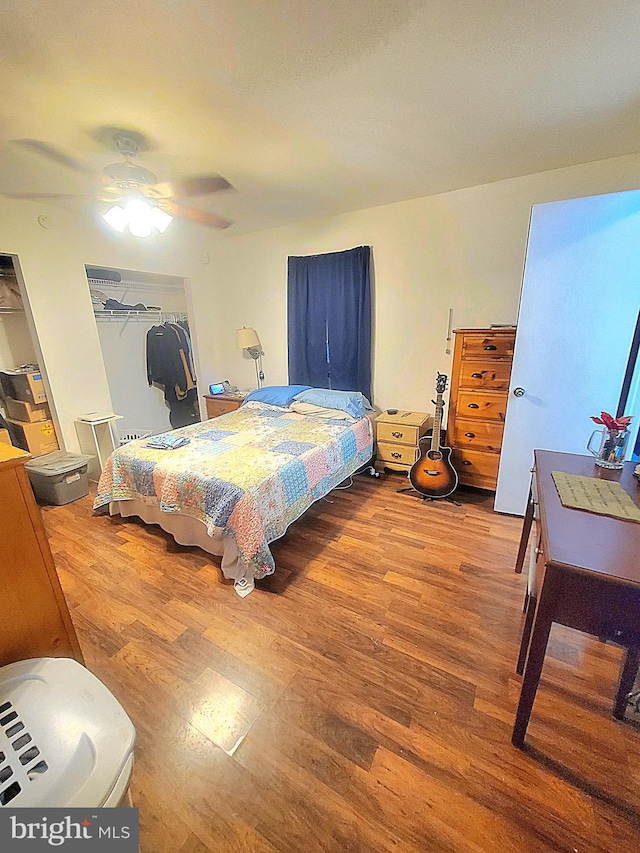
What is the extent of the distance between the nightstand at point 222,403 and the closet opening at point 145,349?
495 mm

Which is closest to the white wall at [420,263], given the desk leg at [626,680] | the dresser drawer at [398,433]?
the dresser drawer at [398,433]

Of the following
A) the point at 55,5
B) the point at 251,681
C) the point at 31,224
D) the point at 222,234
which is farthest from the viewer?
the point at 222,234

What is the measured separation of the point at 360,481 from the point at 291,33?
2885mm

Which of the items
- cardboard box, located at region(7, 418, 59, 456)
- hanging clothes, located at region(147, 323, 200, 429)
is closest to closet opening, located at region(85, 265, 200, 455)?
hanging clothes, located at region(147, 323, 200, 429)

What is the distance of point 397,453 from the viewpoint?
323 cm

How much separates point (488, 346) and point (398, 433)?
1.04 metres

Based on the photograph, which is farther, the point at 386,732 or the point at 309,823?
the point at 386,732

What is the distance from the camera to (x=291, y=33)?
1.31 metres

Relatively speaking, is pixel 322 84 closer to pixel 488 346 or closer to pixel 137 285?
pixel 488 346

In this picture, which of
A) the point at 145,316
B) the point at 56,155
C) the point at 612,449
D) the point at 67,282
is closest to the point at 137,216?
the point at 56,155

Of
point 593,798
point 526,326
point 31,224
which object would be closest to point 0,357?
point 31,224

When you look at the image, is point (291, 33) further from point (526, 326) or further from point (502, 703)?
point (502, 703)

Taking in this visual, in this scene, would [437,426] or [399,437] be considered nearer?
[437,426]

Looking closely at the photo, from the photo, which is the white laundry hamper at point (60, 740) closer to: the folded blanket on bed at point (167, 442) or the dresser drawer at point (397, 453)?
the folded blanket on bed at point (167, 442)
